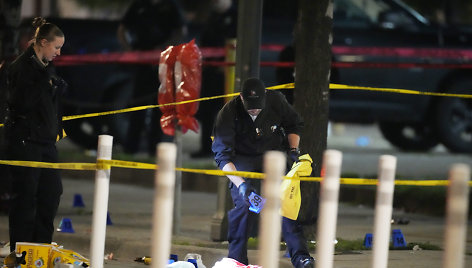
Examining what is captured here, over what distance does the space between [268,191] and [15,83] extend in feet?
8.45

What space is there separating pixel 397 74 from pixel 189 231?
17.1ft

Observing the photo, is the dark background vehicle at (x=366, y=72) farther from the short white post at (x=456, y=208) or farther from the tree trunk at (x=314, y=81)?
the short white post at (x=456, y=208)

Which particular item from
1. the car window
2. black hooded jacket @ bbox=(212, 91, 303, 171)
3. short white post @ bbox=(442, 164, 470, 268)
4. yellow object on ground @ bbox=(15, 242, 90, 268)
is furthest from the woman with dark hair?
the car window

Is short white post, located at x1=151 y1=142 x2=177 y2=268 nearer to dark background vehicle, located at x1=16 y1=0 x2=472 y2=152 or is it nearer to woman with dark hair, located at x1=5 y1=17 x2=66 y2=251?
woman with dark hair, located at x1=5 y1=17 x2=66 y2=251

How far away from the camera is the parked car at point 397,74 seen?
14547mm

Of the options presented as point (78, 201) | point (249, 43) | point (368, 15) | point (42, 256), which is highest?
point (368, 15)

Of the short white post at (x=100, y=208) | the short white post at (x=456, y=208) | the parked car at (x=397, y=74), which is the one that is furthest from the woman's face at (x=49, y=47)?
the parked car at (x=397, y=74)

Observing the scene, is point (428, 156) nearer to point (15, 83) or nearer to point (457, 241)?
point (15, 83)

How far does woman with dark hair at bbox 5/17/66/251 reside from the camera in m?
7.93

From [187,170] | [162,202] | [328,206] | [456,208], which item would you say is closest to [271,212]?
[328,206]

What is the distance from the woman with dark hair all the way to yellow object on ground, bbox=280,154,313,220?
1568 millimetres

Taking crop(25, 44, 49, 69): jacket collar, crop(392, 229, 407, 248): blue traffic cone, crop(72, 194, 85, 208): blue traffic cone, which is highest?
crop(25, 44, 49, 69): jacket collar

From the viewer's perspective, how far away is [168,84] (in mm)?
9445

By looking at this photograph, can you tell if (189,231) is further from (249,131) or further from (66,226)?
(249,131)
